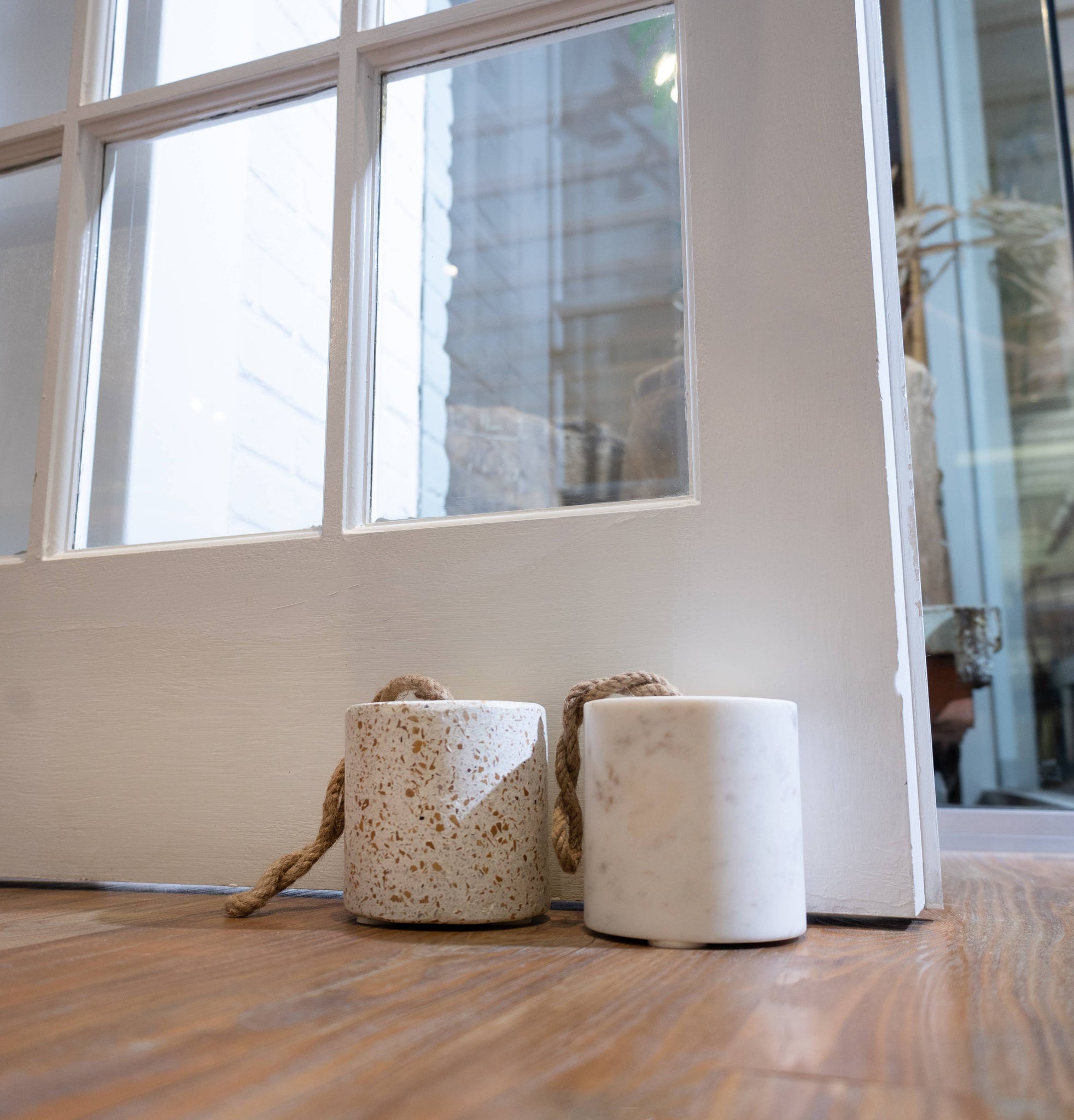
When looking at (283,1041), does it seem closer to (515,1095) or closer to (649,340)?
(515,1095)

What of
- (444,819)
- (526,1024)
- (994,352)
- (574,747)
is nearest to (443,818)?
(444,819)

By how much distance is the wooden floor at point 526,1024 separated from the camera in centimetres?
31

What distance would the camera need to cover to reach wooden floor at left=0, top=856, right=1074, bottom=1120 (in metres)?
A: 0.31

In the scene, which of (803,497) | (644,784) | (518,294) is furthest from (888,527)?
(518,294)

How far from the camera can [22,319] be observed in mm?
1088

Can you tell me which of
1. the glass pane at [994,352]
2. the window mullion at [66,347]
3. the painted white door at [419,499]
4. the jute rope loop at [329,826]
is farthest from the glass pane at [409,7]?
the glass pane at [994,352]

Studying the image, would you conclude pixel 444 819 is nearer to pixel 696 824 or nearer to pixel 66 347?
pixel 696 824

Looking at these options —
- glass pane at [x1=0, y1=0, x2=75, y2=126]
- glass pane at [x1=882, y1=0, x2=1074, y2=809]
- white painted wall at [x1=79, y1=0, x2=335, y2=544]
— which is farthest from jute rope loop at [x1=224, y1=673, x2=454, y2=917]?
glass pane at [x1=882, y1=0, x2=1074, y2=809]

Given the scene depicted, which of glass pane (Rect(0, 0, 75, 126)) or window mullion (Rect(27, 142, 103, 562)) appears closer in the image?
window mullion (Rect(27, 142, 103, 562))

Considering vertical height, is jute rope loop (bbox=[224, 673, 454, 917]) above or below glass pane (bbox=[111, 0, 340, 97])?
below

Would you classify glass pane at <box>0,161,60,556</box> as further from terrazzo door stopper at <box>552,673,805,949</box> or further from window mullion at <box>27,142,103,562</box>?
terrazzo door stopper at <box>552,673,805,949</box>

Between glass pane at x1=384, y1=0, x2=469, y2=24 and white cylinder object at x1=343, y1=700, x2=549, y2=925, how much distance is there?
2.18ft

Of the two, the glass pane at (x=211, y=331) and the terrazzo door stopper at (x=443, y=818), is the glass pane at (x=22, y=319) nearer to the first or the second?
the glass pane at (x=211, y=331)

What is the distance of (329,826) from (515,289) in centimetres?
70
